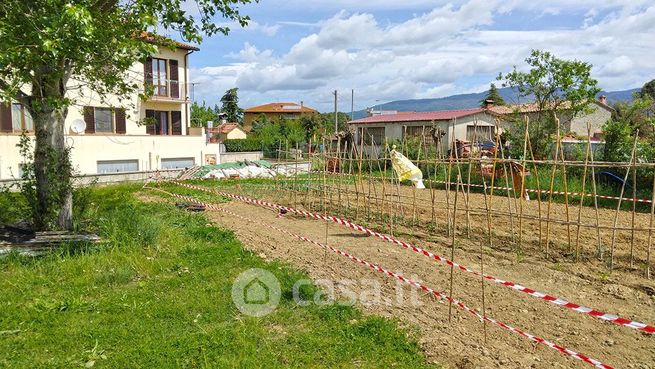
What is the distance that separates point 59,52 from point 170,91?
1936cm

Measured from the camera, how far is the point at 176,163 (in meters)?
24.2

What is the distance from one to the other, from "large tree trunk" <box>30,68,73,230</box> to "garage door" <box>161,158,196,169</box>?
52.3 ft

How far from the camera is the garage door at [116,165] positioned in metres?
21.4

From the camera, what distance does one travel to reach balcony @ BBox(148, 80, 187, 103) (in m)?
23.9

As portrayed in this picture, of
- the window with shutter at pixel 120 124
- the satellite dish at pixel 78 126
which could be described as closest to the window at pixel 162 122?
the window with shutter at pixel 120 124

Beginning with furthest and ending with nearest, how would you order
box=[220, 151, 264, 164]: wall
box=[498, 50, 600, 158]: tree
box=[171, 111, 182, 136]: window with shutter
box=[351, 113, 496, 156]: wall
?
box=[220, 151, 264, 164]: wall < box=[351, 113, 496, 156]: wall < box=[171, 111, 182, 136]: window with shutter < box=[498, 50, 600, 158]: tree

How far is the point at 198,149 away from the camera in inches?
984

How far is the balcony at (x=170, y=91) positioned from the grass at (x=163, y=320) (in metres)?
18.1

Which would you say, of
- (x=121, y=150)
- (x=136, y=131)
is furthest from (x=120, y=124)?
(x=121, y=150)

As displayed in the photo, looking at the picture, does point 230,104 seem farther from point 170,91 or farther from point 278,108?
point 170,91

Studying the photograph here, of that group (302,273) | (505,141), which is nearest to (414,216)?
(302,273)

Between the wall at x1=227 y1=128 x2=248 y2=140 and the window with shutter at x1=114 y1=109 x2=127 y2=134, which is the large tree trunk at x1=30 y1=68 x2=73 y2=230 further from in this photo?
the wall at x1=227 y1=128 x2=248 y2=140

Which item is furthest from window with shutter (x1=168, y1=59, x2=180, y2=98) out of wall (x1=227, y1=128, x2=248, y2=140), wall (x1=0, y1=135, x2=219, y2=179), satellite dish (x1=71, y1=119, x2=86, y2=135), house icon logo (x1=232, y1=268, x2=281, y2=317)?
wall (x1=227, y1=128, x2=248, y2=140)

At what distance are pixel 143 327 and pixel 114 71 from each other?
573cm
